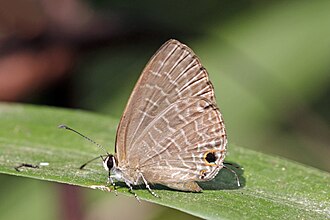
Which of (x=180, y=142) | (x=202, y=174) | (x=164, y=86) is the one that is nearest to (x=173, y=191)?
(x=202, y=174)

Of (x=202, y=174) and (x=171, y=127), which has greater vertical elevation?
(x=171, y=127)

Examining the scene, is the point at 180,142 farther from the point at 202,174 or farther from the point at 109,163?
the point at 109,163

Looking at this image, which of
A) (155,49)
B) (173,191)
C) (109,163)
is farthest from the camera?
(155,49)

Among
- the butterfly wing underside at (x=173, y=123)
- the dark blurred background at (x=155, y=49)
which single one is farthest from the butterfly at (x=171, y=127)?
the dark blurred background at (x=155, y=49)

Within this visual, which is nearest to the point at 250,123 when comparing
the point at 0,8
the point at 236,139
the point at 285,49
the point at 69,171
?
the point at 236,139

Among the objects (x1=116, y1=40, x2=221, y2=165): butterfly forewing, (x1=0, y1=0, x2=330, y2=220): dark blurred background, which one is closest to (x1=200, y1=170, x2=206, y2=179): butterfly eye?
(x1=116, y1=40, x2=221, y2=165): butterfly forewing

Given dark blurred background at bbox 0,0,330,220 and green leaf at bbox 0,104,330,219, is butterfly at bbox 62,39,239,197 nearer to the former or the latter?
green leaf at bbox 0,104,330,219
